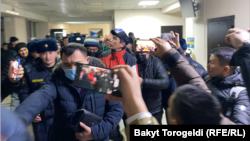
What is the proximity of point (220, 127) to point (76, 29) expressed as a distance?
16459mm

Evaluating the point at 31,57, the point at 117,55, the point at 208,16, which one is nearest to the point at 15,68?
the point at 31,57

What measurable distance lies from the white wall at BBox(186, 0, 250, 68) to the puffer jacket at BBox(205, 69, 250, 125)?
1628 millimetres

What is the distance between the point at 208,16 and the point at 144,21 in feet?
14.1

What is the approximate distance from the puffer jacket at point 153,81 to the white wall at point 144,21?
5.73 metres

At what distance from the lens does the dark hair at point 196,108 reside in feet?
1.71

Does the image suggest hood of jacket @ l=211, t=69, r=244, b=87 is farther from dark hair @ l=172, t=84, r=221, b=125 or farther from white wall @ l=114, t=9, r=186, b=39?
white wall @ l=114, t=9, r=186, b=39

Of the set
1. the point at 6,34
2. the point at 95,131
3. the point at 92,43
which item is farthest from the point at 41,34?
the point at 95,131

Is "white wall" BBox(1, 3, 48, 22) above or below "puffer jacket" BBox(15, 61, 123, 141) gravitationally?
above

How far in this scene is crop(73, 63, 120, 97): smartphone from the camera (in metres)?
0.68

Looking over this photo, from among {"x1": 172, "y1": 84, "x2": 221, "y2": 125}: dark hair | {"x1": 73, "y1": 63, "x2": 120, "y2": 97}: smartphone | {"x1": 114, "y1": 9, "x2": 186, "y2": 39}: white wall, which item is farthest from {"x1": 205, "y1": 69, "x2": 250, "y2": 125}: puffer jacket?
{"x1": 114, "y1": 9, "x2": 186, "y2": 39}: white wall

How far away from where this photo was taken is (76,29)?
1612 cm

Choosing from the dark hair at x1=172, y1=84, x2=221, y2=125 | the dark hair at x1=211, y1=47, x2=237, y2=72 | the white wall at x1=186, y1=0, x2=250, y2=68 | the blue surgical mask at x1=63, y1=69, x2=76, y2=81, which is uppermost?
the white wall at x1=186, y1=0, x2=250, y2=68

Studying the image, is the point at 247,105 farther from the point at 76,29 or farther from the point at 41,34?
the point at 76,29

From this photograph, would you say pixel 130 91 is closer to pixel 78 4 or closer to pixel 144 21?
pixel 78 4
